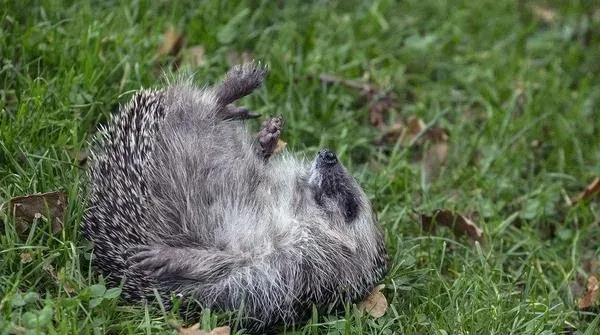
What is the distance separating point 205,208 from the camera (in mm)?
4633

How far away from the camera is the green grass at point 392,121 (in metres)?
4.62

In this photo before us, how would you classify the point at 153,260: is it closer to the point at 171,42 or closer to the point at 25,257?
the point at 25,257

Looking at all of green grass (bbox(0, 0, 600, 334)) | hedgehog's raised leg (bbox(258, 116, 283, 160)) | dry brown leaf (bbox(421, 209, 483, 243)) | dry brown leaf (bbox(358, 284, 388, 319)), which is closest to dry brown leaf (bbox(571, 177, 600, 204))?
green grass (bbox(0, 0, 600, 334))

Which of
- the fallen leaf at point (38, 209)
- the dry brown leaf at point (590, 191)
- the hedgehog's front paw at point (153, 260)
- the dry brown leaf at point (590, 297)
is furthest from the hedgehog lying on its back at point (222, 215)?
the dry brown leaf at point (590, 191)

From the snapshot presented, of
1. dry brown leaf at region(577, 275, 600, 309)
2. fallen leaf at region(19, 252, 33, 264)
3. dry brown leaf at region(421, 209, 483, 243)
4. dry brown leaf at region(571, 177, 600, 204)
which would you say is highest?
fallen leaf at region(19, 252, 33, 264)

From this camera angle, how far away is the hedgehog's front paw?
4.30 metres

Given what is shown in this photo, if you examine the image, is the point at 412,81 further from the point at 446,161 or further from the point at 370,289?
the point at 370,289

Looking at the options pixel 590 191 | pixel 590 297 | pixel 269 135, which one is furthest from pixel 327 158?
pixel 590 191

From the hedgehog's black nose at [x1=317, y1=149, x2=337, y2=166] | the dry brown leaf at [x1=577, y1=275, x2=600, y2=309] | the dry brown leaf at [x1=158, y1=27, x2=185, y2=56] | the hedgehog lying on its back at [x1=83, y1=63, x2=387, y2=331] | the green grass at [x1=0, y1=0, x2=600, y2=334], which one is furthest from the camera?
the dry brown leaf at [x1=158, y1=27, x2=185, y2=56]

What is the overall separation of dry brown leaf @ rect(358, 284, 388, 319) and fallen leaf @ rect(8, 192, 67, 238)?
1.59 m

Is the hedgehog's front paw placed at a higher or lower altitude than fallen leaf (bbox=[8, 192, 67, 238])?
lower

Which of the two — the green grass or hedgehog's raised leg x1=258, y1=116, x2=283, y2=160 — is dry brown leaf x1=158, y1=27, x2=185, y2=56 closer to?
the green grass

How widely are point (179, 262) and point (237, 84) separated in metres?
1.19

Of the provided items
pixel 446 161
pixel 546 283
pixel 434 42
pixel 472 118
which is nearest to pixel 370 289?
pixel 546 283
